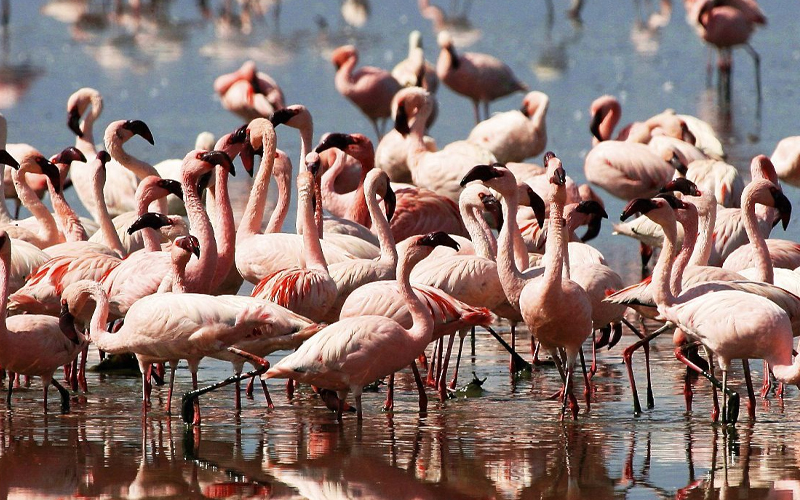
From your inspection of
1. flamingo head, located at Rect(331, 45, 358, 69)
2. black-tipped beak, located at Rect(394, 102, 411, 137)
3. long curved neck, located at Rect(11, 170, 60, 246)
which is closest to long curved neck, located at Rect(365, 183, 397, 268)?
long curved neck, located at Rect(11, 170, 60, 246)

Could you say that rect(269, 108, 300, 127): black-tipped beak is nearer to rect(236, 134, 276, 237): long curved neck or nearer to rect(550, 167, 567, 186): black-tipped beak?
rect(236, 134, 276, 237): long curved neck

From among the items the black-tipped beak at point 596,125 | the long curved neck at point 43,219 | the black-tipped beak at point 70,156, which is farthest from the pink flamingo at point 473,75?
the long curved neck at point 43,219

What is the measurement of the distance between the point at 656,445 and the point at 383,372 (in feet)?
4.41

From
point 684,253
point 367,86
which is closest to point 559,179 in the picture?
point 684,253

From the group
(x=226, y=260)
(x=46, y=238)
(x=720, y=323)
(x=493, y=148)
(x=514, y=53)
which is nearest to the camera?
(x=720, y=323)

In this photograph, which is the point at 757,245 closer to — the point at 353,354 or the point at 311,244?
the point at 311,244

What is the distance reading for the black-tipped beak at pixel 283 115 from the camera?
1022 cm

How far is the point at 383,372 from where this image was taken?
22.0ft

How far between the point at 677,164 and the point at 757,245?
4787 millimetres

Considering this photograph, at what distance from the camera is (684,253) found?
741cm

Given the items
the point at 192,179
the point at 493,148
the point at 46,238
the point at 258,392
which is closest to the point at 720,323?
the point at 258,392

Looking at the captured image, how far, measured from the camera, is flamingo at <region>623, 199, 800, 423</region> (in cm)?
657

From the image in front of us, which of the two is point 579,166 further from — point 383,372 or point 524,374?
point 383,372

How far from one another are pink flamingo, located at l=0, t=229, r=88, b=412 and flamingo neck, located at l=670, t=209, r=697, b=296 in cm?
302
